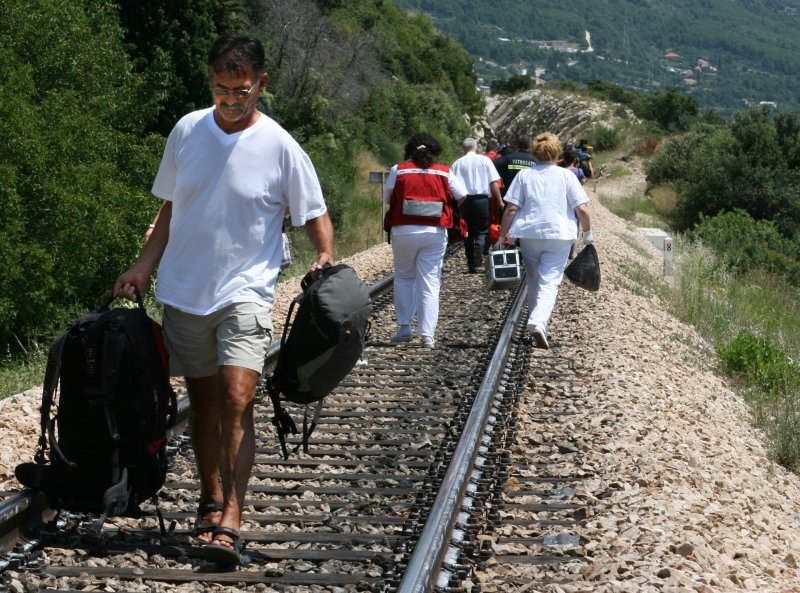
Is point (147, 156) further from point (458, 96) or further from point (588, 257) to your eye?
point (458, 96)

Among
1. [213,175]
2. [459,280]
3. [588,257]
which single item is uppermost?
[213,175]

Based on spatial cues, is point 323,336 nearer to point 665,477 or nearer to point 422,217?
point 665,477

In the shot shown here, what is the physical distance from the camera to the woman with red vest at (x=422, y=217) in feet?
33.2

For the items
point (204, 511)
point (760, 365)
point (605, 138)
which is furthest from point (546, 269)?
point (605, 138)

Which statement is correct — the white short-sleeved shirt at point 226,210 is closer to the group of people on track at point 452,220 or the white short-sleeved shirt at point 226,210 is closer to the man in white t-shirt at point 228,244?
the man in white t-shirt at point 228,244

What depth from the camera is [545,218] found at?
975 cm

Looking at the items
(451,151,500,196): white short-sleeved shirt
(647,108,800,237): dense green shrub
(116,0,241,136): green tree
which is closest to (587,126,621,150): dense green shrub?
(647,108,800,237): dense green shrub

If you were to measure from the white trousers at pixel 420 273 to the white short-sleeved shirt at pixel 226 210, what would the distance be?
5273 mm

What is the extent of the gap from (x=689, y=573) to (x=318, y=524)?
177 centimetres

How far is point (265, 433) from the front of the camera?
24.0 feet

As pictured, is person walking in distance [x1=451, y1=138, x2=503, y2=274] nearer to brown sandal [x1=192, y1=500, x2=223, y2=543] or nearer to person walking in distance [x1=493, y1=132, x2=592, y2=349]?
person walking in distance [x1=493, y1=132, x2=592, y2=349]

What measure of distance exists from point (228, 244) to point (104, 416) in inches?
35.2

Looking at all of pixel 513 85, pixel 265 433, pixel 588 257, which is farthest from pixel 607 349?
pixel 513 85

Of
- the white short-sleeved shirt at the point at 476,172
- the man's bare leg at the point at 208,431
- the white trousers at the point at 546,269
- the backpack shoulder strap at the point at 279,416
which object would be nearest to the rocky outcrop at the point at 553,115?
the white short-sleeved shirt at the point at 476,172
